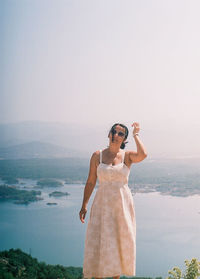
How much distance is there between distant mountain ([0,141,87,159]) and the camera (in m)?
7.31

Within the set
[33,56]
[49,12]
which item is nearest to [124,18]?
[49,12]

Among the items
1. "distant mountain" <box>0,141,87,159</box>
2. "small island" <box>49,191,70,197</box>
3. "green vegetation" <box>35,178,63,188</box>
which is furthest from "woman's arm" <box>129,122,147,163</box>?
"green vegetation" <box>35,178,63,188</box>

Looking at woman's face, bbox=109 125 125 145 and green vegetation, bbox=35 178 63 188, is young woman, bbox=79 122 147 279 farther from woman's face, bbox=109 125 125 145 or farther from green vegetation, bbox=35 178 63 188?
green vegetation, bbox=35 178 63 188

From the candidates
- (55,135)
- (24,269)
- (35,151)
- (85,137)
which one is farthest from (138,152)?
(35,151)

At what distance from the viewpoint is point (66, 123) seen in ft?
23.5

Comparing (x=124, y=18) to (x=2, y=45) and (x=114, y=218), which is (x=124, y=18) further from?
(x=114, y=218)

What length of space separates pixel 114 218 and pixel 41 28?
410 centimetres

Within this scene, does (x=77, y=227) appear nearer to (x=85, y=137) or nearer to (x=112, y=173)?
(x=85, y=137)

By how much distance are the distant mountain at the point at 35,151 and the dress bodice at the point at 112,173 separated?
16.8 feet

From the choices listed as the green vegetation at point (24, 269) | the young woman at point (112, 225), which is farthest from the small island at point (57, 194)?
the young woman at point (112, 225)

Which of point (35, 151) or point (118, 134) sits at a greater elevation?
point (35, 151)

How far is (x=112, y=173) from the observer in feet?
6.31

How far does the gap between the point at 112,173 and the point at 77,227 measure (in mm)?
4935

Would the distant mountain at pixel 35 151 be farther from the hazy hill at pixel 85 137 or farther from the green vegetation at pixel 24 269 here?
the green vegetation at pixel 24 269
